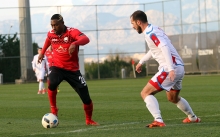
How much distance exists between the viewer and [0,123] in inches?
432

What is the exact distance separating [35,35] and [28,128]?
41848mm

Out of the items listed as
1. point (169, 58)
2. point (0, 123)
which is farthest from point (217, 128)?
point (0, 123)

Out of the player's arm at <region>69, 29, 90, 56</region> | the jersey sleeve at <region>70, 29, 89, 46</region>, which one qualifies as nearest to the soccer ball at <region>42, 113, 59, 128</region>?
the player's arm at <region>69, 29, 90, 56</region>

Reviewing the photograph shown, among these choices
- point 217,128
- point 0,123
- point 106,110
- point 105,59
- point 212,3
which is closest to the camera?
point 217,128

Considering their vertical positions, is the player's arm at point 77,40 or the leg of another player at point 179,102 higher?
the player's arm at point 77,40

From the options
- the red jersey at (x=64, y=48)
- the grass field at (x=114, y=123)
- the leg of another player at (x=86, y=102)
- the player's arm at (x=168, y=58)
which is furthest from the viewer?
the leg of another player at (x=86, y=102)

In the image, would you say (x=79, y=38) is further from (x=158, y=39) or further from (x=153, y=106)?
(x=153, y=106)

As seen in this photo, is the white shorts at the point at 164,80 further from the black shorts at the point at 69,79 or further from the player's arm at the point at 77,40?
the black shorts at the point at 69,79

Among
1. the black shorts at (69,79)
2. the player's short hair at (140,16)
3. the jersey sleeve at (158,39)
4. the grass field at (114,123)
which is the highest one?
the player's short hair at (140,16)

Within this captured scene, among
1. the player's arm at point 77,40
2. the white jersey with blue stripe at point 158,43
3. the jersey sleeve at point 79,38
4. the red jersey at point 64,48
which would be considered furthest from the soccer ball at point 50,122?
the white jersey with blue stripe at point 158,43

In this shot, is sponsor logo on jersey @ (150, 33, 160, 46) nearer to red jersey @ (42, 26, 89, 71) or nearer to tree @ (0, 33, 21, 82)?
red jersey @ (42, 26, 89, 71)

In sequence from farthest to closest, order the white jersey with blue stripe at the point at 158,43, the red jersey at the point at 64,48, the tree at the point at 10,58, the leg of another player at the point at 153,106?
the tree at the point at 10,58 → the red jersey at the point at 64,48 → the leg of another player at the point at 153,106 → the white jersey with blue stripe at the point at 158,43

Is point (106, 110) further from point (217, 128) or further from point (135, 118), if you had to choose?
point (217, 128)

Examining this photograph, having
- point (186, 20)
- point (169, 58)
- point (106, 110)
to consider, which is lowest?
point (106, 110)
